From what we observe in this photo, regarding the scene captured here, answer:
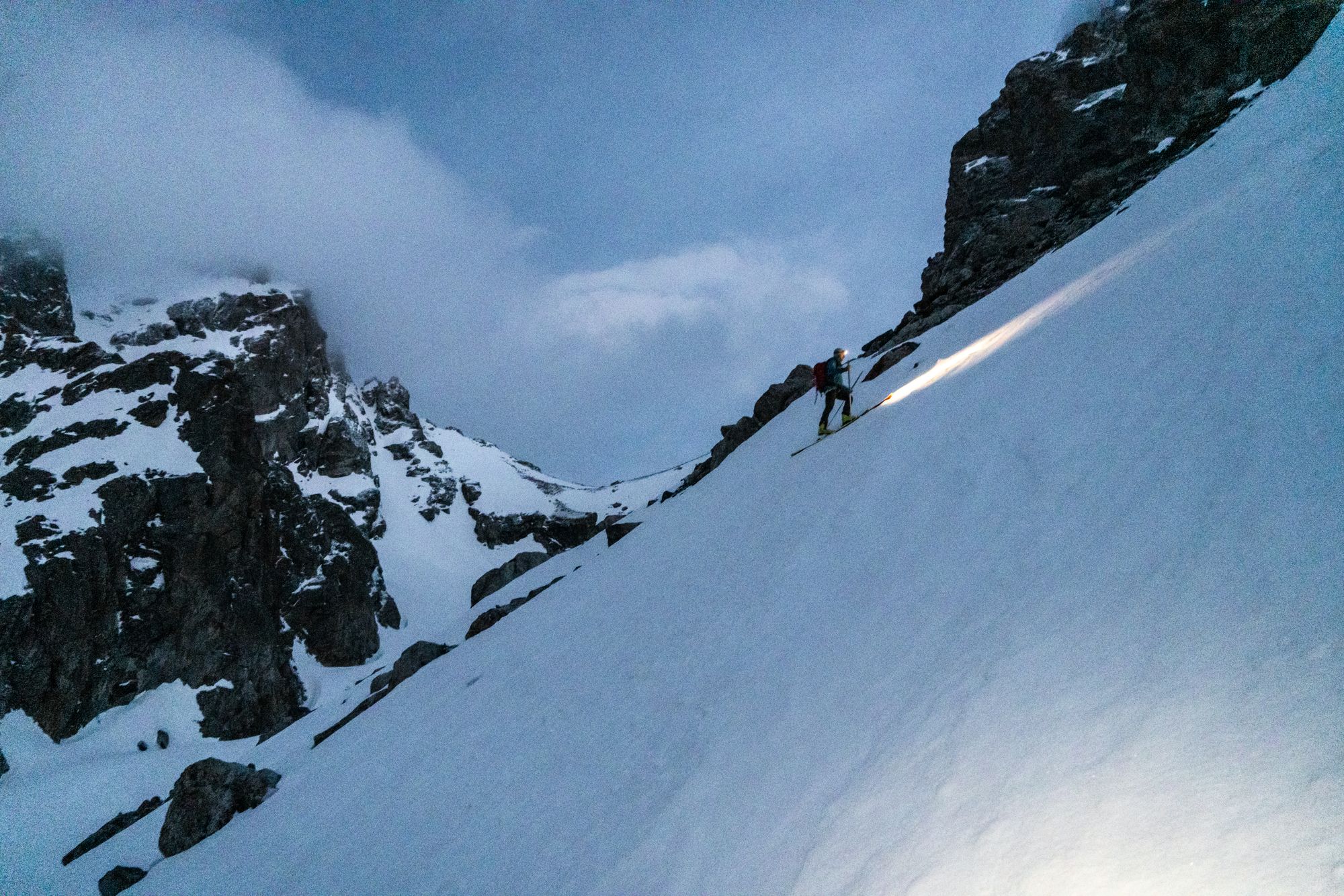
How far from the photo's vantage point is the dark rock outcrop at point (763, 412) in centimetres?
2731

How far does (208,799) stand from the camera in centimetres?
1409

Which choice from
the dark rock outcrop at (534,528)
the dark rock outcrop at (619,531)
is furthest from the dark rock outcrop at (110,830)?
the dark rock outcrop at (534,528)

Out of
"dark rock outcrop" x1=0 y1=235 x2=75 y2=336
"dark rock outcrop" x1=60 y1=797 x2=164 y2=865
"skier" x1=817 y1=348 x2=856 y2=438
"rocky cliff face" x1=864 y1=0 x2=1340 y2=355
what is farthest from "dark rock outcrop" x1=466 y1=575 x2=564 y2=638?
"dark rock outcrop" x1=0 y1=235 x2=75 y2=336

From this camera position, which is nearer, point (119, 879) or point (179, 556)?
point (119, 879)

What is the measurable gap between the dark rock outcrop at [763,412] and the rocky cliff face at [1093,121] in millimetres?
3720

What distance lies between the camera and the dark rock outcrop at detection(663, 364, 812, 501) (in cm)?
2731

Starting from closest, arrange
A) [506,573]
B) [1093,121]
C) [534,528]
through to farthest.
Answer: [506,573] < [1093,121] < [534,528]

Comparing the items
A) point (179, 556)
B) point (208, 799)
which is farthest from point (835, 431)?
point (179, 556)

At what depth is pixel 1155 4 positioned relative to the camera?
35844 millimetres

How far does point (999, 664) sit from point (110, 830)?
106 ft

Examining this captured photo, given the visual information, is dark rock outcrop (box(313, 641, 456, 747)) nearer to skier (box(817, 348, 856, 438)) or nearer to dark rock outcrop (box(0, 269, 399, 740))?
skier (box(817, 348, 856, 438))

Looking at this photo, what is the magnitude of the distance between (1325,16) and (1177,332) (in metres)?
36.6

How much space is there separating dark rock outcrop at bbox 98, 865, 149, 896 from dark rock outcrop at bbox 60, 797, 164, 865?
8960 millimetres

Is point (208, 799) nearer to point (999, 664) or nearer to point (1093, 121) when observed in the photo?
point (999, 664)
